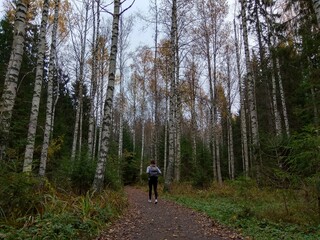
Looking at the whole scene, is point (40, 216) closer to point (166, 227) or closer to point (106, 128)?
point (166, 227)

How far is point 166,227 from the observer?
625 cm

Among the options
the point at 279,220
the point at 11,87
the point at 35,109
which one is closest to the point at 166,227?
the point at 279,220

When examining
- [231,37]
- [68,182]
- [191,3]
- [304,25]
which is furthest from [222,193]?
[231,37]

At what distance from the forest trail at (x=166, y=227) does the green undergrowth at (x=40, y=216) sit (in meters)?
0.39

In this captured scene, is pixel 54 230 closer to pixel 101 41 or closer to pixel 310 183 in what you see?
pixel 310 183

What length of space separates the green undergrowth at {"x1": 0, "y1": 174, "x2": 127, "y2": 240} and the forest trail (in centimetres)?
39

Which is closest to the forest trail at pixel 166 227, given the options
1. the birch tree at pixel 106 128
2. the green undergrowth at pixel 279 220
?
the green undergrowth at pixel 279 220

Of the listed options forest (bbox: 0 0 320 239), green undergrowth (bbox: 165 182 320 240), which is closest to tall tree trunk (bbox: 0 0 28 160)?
forest (bbox: 0 0 320 239)

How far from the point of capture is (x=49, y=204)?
6082mm

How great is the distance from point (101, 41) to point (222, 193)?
14541 mm

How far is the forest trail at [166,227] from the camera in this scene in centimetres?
539

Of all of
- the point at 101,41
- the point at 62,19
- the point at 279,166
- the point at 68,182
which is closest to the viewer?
the point at 279,166

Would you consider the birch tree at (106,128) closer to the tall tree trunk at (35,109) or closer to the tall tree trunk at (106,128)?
the tall tree trunk at (106,128)

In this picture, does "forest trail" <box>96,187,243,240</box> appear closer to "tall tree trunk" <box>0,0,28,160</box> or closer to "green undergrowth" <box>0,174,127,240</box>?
"green undergrowth" <box>0,174,127,240</box>
